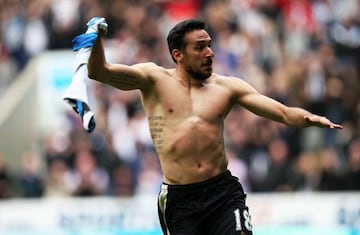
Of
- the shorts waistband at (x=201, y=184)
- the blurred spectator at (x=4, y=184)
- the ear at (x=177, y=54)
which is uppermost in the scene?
the ear at (x=177, y=54)

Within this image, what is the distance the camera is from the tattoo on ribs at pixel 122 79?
10.1m

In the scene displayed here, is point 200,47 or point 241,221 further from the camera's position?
point 200,47

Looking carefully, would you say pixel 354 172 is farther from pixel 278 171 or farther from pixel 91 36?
pixel 91 36

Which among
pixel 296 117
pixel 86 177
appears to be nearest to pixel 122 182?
pixel 86 177

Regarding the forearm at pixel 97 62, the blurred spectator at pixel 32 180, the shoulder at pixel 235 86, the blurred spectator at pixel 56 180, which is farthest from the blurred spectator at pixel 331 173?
the forearm at pixel 97 62

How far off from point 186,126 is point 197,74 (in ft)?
1.50

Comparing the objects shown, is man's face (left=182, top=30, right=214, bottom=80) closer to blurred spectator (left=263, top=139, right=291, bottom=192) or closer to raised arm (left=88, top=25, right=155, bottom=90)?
raised arm (left=88, top=25, right=155, bottom=90)

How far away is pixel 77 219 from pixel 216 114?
675cm

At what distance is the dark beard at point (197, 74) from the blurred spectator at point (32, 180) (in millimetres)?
8614

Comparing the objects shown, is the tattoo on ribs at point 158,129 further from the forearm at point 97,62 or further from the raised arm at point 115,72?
the forearm at point 97,62

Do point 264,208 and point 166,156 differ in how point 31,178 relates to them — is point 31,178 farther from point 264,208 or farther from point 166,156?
point 166,156

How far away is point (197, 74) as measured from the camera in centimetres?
1044

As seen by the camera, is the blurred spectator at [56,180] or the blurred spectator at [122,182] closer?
the blurred spectator at [122,182]

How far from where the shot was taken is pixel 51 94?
66.9 ft
